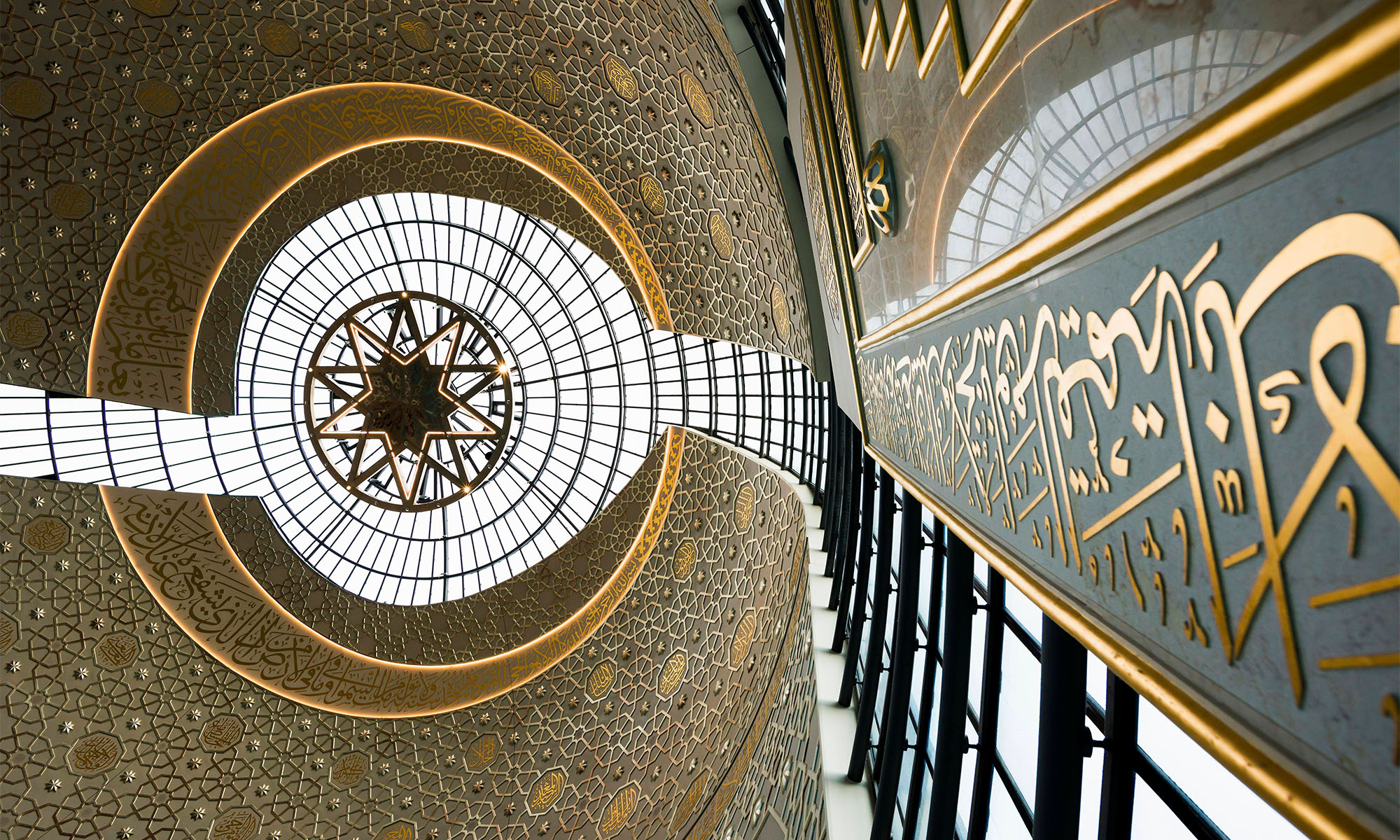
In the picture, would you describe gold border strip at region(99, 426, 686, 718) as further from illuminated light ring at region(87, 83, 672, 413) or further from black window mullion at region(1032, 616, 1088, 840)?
black window mullion at region(1032, 616, 1088, 840)

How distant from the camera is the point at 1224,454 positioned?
2070 mm


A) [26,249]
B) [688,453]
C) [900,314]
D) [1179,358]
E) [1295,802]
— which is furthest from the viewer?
[688,453]

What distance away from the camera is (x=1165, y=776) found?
4086 mm

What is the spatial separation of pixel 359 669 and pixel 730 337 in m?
11.2

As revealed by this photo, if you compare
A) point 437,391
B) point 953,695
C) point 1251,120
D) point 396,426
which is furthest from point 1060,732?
point 396,426

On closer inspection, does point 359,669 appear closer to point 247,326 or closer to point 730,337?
point 247,326

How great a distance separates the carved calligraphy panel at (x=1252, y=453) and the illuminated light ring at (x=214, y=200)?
14.1 metres

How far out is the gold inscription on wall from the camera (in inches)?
61.3

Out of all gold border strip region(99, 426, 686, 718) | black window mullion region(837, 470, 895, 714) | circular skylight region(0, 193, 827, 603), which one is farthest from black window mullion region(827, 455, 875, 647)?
gold border strip region(99, 426, 686, 718)

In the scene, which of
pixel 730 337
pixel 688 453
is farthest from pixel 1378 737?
pixel 688 453

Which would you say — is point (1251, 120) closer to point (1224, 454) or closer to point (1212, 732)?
point (1224, 454)

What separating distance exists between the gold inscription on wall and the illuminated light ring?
13.9m

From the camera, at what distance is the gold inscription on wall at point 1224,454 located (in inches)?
61.3

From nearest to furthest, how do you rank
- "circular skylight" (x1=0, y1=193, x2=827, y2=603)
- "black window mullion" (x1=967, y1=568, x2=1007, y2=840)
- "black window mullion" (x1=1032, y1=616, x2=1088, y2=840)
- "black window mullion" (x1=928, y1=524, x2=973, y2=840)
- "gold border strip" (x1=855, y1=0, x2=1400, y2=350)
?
1. "gold border strip" (x1=855, y1=0, x2=1400, y2=350)
2. "black window mullion" (x1=1032, y1=616, x2=1088, y2=840)
3. "black window mullion" (x1=967, y1=568, x2=1007, y2=840)
4. "black window mullion" (x1=928, y1=524, x2=973, y2=840)
5. "circular skylight" (x1=0, y1=193, x2=827, y2=603)
